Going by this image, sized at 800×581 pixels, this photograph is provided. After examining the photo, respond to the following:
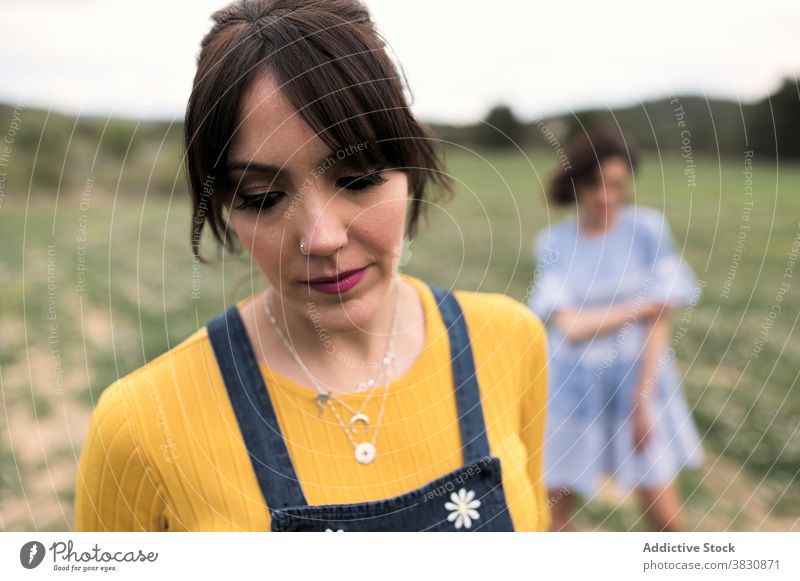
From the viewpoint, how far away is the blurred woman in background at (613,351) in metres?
1.48

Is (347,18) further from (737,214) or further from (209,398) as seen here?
(737,214)

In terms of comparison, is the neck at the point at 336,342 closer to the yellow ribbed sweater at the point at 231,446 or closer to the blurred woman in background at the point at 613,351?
the yellow ribbed sweater at the point at 231,446

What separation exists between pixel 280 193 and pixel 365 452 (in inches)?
10.8

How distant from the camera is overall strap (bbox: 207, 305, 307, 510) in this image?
0.66 meters

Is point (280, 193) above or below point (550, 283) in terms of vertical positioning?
above

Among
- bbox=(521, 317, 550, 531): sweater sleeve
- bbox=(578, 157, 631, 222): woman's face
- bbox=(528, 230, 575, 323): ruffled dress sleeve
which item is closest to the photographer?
bbox=(521, 317, 550, 531): sweater sleeve

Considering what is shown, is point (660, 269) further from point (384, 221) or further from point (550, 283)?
point (384, 221)

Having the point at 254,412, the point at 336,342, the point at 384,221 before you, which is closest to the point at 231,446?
the point at 254,412

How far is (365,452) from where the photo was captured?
696mm

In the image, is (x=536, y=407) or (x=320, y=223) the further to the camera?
(x=536, y=407)

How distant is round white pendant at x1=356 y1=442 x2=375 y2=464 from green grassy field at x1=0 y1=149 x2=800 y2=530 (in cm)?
24

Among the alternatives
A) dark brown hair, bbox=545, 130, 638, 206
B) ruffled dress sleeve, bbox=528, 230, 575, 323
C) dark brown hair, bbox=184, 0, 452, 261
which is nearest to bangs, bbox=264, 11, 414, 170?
dark brown hair, bbox=184, 0, 452, 261

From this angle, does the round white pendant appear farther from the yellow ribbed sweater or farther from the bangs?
the bangs
